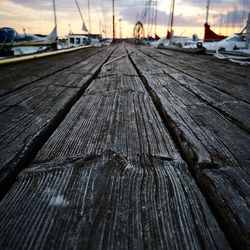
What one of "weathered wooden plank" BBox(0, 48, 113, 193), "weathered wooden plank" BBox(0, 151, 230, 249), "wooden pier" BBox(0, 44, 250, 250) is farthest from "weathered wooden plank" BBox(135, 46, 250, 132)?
"weathered wooden plank" BBox(0, 48, 113, 193)

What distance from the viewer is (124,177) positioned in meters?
0.54

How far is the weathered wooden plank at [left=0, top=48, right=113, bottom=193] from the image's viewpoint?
24.9 inches

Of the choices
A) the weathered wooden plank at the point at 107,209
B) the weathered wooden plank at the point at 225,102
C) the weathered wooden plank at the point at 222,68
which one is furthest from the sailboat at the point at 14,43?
the weathered wooden plank at the point at 107,209

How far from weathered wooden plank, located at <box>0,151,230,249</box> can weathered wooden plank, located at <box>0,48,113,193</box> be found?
0.26 feet

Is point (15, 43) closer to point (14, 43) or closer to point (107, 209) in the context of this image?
Answer: point (14, 43)

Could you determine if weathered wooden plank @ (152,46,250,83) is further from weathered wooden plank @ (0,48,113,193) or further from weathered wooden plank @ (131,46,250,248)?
weathered wooden plank @ (0,48,113,193)

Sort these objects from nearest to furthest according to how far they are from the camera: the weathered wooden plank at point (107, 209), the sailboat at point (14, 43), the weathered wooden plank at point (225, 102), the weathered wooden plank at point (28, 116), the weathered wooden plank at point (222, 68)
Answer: the weathered wooden plank at point (107, 209), the weathered wooden plank at point (28, 116), the weathered wooden plank at point (225, 102), the weathered wooden plank at point (222, 68), the sailboat at point (14, 43)

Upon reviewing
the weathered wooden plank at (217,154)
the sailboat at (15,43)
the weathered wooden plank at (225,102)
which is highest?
the weathered wooden plank at (217,154)

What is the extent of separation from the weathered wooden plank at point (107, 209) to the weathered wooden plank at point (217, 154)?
32mm

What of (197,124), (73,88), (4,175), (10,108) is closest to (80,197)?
(4,175)

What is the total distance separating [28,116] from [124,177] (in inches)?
23.6

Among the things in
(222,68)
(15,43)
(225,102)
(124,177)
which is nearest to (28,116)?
(124,177)

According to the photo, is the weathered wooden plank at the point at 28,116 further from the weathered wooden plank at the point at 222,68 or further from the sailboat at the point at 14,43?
the sailboat at the point at 14,43

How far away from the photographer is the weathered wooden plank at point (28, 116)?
631 millimetres
